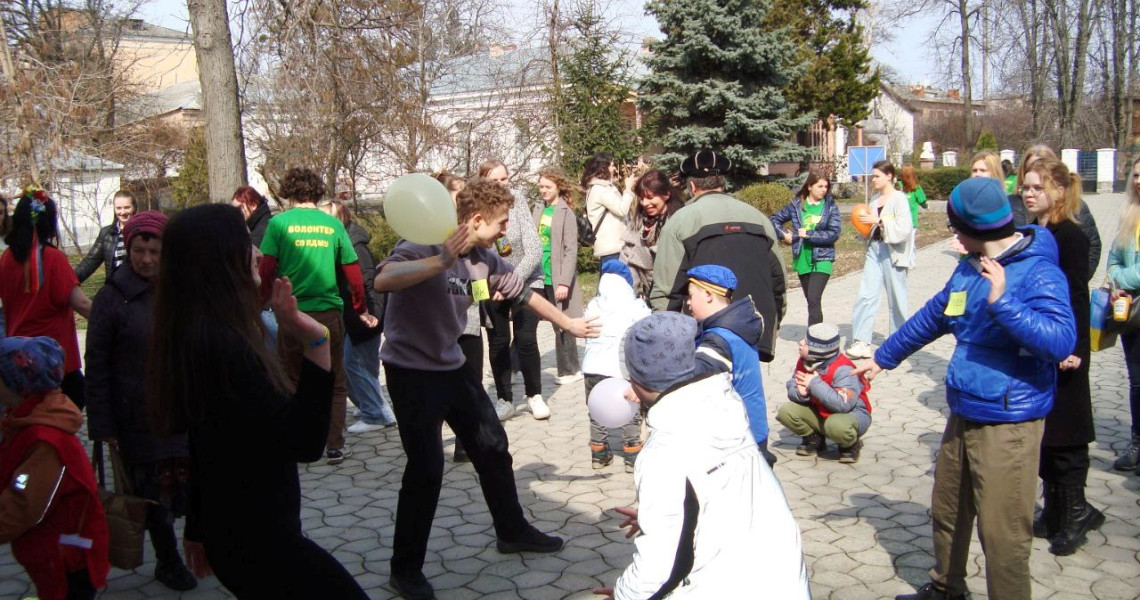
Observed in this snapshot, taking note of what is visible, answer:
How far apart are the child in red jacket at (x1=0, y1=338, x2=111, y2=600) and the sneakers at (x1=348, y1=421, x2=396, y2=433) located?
12.3 feet

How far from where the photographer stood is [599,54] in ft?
63.1

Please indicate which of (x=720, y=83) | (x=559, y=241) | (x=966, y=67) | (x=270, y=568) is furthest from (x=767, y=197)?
(x=966, y=67)

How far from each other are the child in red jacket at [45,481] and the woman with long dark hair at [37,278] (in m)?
2.09

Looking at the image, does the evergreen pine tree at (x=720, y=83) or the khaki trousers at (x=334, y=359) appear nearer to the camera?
the khaki trousers at (x=334, y=359)

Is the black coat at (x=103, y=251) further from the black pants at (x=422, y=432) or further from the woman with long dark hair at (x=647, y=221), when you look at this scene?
the black pants at (x=422, y=432)

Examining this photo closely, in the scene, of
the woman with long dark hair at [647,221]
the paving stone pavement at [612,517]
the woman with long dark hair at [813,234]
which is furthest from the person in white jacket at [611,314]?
the woman with long dark hair at [813,234]

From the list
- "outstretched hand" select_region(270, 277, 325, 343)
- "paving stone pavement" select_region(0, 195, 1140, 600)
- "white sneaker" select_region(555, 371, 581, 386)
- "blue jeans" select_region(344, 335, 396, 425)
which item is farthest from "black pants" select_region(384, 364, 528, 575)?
"white sneaker" select_region(555, 371, 581, 386)

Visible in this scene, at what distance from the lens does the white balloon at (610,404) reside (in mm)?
3566

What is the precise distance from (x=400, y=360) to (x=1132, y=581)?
3516mm

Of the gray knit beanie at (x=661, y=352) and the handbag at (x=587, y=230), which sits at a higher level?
the handbag at (x=587, y=230)

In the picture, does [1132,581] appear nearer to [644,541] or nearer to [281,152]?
[644,541]

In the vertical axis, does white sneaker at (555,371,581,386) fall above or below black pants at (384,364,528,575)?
below

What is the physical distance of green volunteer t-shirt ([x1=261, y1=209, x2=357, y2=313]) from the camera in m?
6.11

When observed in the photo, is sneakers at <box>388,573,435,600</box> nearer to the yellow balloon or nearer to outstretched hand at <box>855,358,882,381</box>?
the yellow balloon
